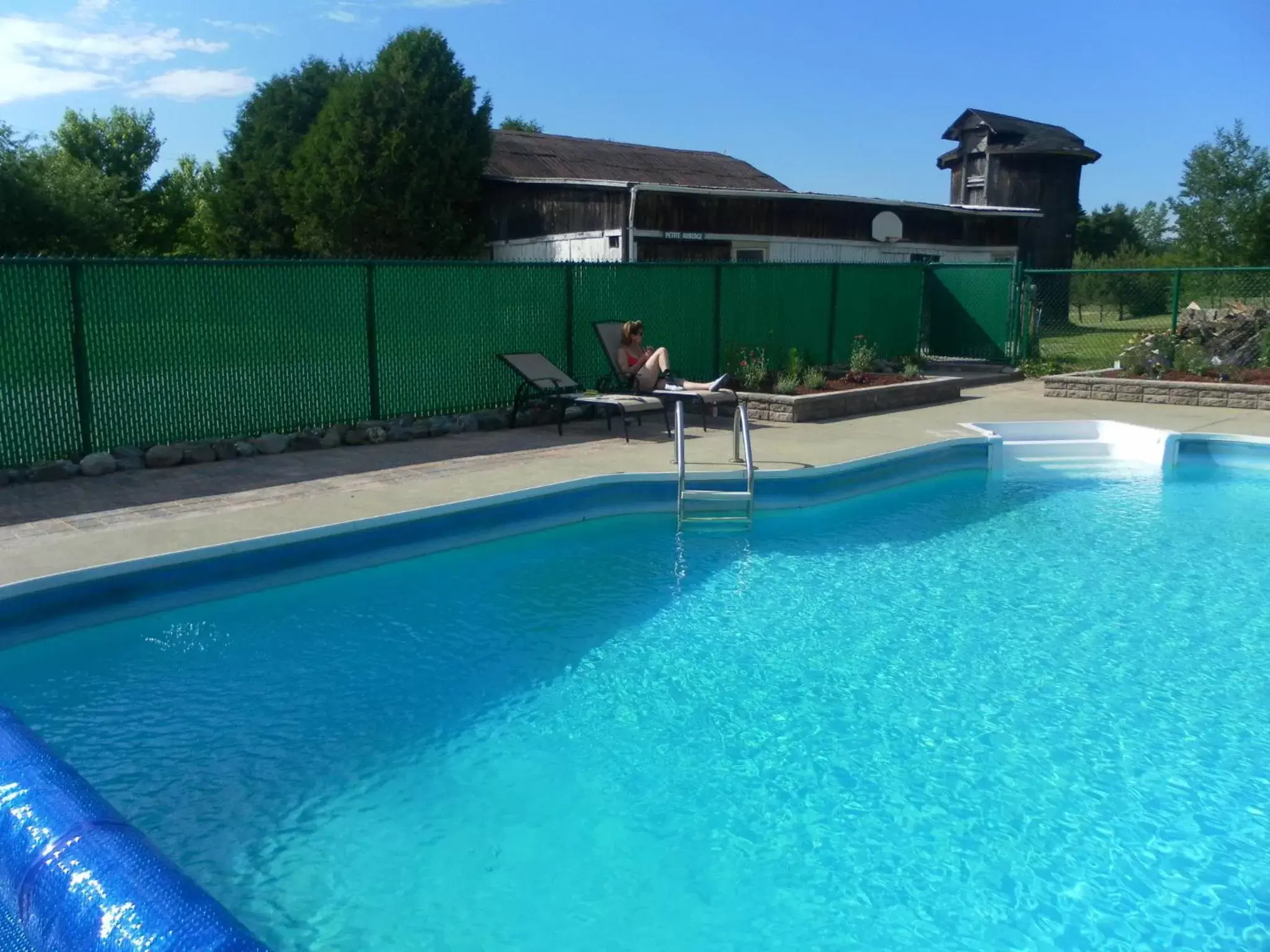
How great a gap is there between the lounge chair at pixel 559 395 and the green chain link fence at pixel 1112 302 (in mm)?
7810

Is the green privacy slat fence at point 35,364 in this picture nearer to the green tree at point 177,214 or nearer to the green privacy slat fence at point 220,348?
the green privacy slat fence at point 220,348

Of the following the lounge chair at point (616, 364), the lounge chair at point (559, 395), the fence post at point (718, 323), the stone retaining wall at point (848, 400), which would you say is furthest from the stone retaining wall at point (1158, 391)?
the lounge chair at point (559, 395)

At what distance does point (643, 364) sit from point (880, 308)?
638cm

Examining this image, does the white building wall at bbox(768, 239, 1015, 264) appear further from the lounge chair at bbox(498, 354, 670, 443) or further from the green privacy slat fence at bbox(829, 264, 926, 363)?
the lounge chair at bbox(498, 354, 670, 443)

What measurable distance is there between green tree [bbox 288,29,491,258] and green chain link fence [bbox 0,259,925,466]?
39.9ft

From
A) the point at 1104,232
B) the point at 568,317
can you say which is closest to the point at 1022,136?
the point at 1104,232

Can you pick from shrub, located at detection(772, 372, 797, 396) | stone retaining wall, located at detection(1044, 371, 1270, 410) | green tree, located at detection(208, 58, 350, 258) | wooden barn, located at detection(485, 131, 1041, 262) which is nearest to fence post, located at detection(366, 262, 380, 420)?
shrub, located at detection(772, 372, 797, 396)

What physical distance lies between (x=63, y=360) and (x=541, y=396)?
4612mm

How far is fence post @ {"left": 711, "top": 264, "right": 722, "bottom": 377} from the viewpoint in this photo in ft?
43.2

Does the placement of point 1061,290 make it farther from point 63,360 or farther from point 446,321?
point 63,360

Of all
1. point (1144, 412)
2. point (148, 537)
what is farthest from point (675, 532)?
point (1144, 412)

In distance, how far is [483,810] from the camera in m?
4.00

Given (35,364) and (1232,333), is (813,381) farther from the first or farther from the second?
(35,364)

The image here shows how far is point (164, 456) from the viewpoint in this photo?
8.77m
